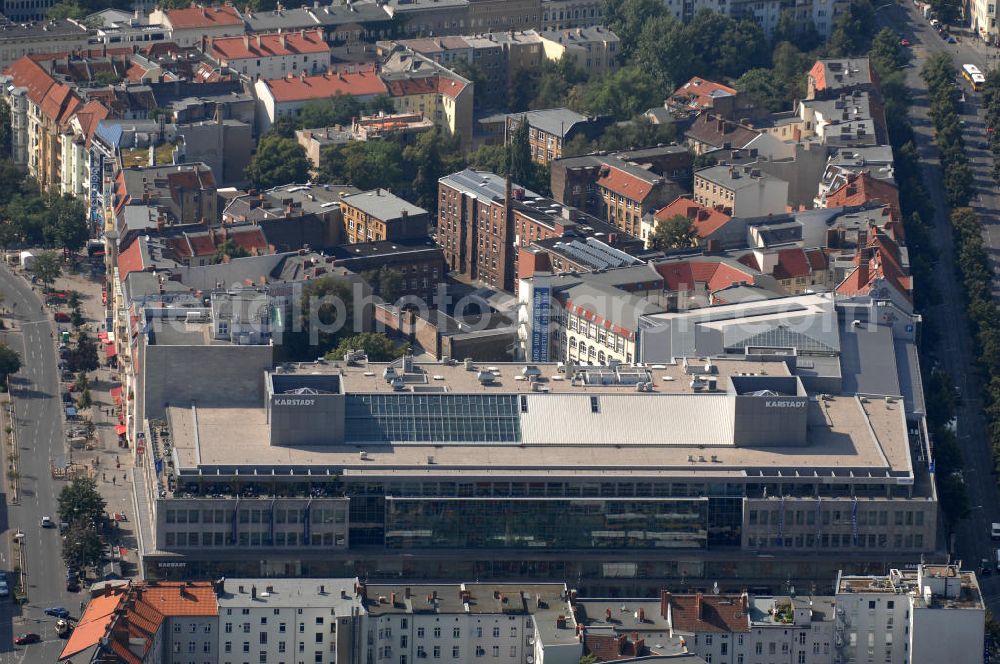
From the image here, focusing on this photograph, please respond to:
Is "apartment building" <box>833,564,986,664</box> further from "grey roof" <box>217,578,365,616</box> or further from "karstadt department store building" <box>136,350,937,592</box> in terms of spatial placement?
"grey roof" <box>217,578,365,616</box>

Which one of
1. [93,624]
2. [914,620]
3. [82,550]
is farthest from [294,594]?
[914,620]

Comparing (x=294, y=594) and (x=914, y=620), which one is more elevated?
(x=294, y=594)

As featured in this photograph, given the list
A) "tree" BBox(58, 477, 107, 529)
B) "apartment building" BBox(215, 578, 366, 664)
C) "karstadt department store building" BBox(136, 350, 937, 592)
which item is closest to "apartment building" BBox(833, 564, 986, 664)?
"karstadt department store building" BBox(136, 350, 937, 592)

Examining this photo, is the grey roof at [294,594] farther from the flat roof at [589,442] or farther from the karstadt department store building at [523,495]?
the flat roof at [589,442]

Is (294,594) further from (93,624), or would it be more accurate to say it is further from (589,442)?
(589,442)

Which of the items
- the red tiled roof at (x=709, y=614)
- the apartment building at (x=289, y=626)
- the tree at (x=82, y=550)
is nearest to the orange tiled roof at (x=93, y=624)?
the apartment building at (x=289, y=626)

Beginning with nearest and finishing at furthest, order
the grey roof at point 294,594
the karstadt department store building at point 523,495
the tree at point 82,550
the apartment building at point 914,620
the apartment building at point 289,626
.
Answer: the apartment building at point 289,626 < the apartment building at point 914,620 < the grey roof at point 294,594 < the karstadt department store building at point 523,495 < the tree at point 82,550
